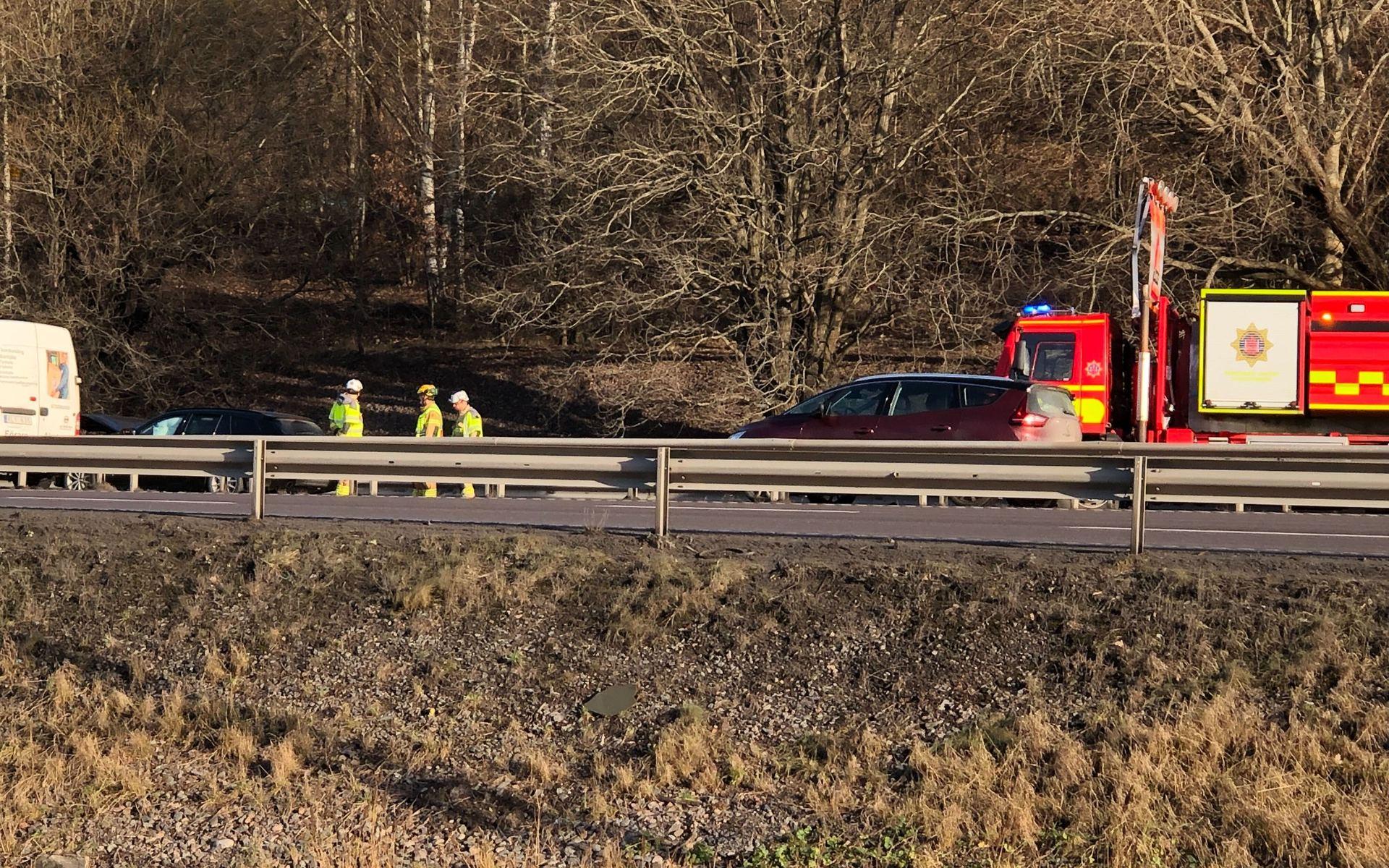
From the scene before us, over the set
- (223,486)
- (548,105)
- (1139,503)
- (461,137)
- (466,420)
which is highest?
(461,137)

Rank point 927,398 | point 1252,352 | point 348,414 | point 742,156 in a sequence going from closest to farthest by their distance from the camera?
point 927,398 < point 348,414 < point 1252,352 < point 742,156

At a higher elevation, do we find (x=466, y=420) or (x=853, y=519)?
(x=466, y=420)

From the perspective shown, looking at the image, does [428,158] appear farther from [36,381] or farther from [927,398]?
[927,398]

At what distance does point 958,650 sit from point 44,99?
24636mm

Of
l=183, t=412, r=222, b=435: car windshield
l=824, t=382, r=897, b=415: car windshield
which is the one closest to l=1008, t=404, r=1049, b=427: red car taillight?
l=824, t=382, r=897, b=415: car windshield

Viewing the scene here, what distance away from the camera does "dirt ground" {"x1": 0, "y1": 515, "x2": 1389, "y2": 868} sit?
6.80 m

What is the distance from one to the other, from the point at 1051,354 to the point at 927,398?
5.06 metres

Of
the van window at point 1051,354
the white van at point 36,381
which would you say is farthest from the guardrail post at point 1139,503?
the white van at point 36,381

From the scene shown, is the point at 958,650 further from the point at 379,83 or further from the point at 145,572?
the point at 379,83

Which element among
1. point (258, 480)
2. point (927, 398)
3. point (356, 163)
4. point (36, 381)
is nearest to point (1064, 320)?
point (927, 398)

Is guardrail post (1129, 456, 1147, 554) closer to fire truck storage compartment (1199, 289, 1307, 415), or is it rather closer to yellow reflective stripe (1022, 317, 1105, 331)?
fire truck storage compartment (1199, 289, 1307, 415)

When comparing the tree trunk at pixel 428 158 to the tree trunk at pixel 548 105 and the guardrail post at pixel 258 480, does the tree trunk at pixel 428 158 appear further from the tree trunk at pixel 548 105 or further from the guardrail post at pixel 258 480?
the guardrail post at pixel 258 480

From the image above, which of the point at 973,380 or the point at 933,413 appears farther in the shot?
the point at 973,380

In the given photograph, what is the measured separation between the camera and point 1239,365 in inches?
779
